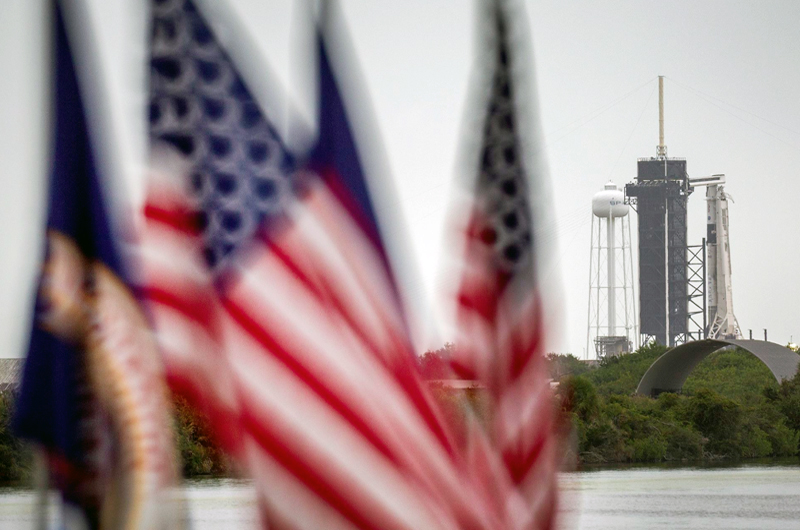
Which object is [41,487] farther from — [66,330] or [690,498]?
[690,498]

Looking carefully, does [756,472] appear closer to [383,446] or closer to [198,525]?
[198,525]

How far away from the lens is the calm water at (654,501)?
21.1 meters

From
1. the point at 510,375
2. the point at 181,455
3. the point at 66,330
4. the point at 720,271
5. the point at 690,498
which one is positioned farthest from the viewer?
the point at 720,271

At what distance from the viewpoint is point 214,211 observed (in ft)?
14.1

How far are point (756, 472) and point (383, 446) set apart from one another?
29.9 m

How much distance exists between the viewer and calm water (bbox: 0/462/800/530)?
21077mm

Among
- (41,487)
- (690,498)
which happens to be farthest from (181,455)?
(41,487)

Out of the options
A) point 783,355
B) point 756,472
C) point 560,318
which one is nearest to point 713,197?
point 783,355

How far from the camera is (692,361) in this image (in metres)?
43.6

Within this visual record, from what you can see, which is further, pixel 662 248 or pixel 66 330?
pixel 662 248

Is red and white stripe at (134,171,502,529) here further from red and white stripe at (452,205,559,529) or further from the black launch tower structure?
the black launch tower structure

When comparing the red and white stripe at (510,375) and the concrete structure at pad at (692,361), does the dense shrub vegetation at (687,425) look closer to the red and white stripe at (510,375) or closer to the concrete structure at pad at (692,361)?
the concrete structure at pad at (692,361)

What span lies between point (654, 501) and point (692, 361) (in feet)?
64.1

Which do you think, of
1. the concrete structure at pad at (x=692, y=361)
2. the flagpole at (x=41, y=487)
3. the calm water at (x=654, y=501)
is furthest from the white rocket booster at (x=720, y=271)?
the flagpole at (x=41, y=487)
